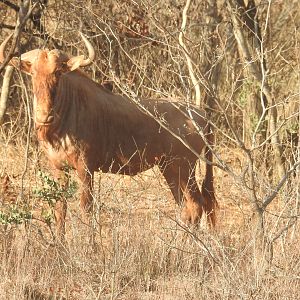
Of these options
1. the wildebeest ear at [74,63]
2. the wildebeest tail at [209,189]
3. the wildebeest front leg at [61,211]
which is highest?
the wildebeest ear at [74,63]

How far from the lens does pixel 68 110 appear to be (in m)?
8.45

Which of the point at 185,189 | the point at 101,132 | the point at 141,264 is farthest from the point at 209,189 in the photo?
the point at 141,264

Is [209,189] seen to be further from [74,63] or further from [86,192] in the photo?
[74,63]

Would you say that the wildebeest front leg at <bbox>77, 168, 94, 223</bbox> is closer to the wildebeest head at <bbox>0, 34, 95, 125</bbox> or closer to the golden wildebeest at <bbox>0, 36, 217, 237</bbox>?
the golden wildebeest at <bbox>0, 36, 217, 237</bbox>

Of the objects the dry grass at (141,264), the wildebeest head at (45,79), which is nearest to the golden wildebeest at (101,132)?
the wildebeest head at (45,79)

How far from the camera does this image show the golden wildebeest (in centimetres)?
809

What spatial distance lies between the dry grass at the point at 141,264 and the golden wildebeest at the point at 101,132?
1.15 meters

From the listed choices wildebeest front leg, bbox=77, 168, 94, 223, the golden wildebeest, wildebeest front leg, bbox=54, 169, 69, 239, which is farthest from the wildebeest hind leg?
wildebeest front leg, bbox=54, 169, 69, 239

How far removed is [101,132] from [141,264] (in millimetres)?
2276

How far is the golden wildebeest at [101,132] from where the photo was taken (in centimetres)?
809

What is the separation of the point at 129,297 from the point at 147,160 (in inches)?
106

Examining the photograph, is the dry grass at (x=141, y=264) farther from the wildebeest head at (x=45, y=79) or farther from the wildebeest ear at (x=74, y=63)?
the wildebeest ear at (x=74, y=63)

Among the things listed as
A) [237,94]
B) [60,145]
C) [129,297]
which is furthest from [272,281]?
[237,94]

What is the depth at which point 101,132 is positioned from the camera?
866cm
